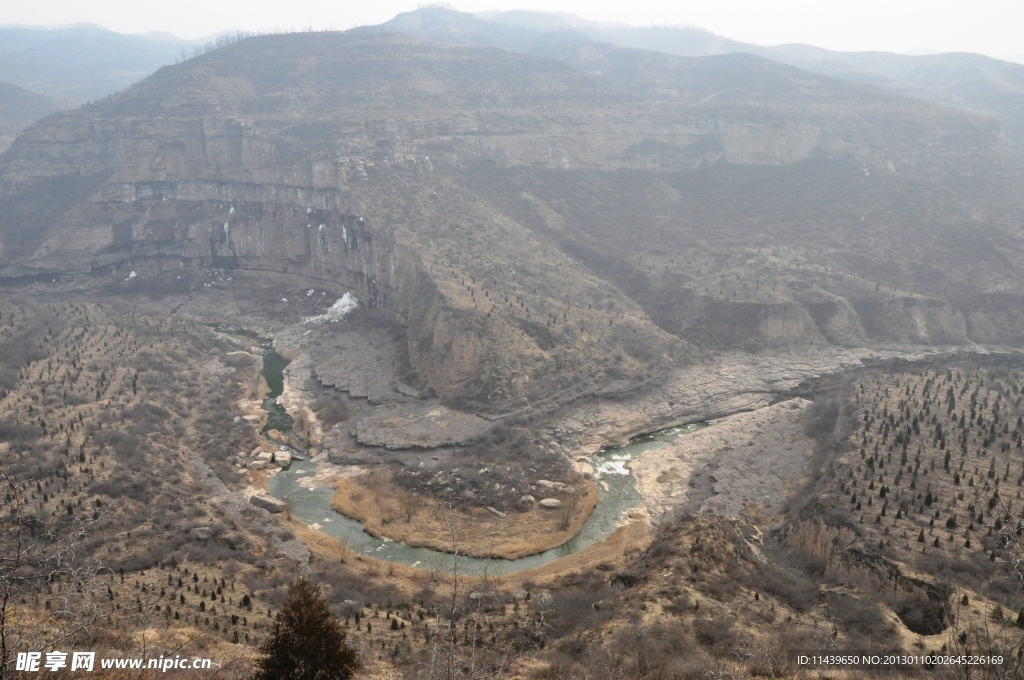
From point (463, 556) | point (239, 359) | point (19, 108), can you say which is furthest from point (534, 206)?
point (19, 108)

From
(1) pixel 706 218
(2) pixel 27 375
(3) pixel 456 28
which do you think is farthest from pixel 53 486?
(3) pixel 456 28

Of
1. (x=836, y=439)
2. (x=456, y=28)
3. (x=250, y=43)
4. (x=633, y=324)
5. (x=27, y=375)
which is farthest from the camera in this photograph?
(x=456, y=28)

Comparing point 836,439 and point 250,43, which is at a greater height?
point 250,43

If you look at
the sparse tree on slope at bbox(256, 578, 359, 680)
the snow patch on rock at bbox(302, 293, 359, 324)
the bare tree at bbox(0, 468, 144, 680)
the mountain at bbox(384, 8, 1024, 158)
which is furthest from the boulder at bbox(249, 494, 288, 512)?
the mountain at bbox(384, 8, 1024, 158)

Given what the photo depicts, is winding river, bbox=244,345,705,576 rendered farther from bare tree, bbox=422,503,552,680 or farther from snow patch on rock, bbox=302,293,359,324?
snow patch on rock, bbox=302,293,359,324

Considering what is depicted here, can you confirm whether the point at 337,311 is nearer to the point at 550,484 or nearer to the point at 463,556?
the point at 550,484

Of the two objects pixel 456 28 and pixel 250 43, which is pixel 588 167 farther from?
pixel 456 28
